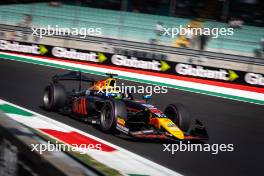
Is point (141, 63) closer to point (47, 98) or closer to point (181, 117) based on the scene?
point (47, 98)

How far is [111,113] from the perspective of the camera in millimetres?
7203

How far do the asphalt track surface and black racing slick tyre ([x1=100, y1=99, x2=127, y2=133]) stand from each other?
0.14 metres

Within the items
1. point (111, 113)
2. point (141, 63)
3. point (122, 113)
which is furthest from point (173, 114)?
point (141, 63)

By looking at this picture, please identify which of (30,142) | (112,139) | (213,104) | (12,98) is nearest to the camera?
(30,142)

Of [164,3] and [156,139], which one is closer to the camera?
[156,139]

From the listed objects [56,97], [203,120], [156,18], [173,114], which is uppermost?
[156,18]

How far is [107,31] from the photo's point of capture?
18.8 metres

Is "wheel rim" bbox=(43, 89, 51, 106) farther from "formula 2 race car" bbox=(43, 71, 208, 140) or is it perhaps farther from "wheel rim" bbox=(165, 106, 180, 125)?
"wheel rim" bbox=(165, 106, 180, 125)

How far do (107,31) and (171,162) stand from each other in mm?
13166

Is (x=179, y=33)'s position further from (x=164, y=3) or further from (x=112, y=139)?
(x=112, y=139)

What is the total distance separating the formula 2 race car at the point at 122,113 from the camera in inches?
276

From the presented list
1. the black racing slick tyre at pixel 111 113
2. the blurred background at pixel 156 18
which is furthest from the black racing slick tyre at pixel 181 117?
the blurred background at pixel 156 18

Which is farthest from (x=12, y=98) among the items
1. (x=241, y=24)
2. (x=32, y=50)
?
(x=241, y=24)

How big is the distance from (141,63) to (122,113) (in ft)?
28.0
